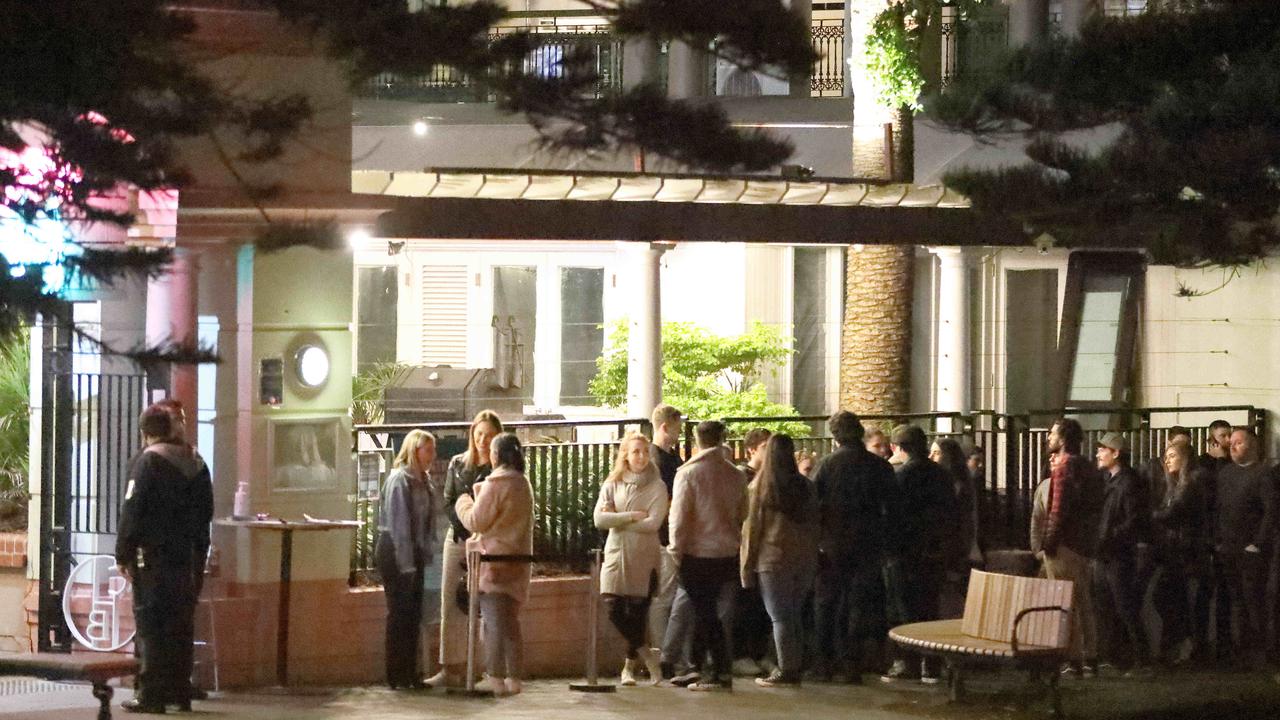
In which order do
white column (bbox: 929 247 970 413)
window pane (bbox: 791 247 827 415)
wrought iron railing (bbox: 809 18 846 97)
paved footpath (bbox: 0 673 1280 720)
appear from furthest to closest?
wrought iron railing (bbox: 809 18 846 97) → window pane (bbox: 791 247 827 415) → white column (bbox: 929 247 970 413) → paved footpath (bbox: 0 673 1280 720)

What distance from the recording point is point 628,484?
12.4 meters

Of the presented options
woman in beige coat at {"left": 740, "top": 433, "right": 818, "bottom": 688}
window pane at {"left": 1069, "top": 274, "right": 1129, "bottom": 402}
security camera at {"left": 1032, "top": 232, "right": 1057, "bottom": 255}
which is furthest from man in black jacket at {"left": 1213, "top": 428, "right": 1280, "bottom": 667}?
window pane at {"left": 1069, "top": 274, "right": 1129, "bottom": 402}

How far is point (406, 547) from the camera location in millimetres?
12125

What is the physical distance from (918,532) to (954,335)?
41.6 ft

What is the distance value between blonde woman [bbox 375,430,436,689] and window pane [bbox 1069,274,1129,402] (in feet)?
25.4

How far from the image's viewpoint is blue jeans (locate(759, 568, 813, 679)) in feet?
41.2

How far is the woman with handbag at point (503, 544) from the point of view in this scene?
12023 millimetres

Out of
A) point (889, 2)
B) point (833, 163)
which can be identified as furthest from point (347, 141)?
point (833, 163)

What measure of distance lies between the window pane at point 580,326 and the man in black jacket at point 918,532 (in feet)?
49.5

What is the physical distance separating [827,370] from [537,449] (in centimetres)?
1477

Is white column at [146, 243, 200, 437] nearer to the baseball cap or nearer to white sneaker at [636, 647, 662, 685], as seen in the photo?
white sneaker at [636, 647, 662, 685]

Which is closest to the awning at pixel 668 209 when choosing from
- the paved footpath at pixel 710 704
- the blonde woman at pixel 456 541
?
the blonde woman at pixel 456 541

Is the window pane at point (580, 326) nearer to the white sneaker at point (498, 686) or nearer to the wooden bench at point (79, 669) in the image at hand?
the white sneaker at point (498, 686)

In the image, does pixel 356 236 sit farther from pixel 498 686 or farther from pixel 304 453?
pixel 498 686
